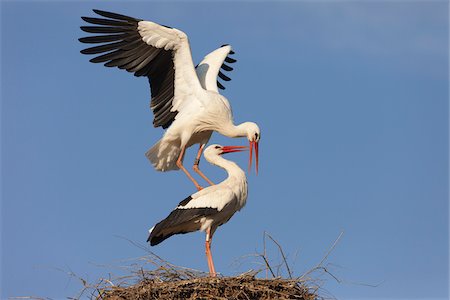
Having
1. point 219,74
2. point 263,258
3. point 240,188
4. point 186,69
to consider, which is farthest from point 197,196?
point 219,74

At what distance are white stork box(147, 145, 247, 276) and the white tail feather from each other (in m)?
1.41

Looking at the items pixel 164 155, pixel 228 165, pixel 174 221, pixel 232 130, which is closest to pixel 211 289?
pixel 174 221

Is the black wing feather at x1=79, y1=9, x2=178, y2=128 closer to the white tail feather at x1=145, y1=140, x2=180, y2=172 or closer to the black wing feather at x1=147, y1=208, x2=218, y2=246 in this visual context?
the white tail feather at x1=145, y1=140, x2=180, y2=172

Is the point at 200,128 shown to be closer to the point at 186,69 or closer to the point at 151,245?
the point at 186,69

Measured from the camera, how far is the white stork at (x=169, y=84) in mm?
12500

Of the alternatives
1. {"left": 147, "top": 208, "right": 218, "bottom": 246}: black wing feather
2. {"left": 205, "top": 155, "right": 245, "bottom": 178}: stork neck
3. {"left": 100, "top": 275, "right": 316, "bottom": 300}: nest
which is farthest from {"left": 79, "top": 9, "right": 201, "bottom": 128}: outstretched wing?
{"left": 100, "top": 275, "right": 316, "bottom": 300}: nest

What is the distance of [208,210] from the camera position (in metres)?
11.1

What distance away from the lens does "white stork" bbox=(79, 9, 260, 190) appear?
12.5 meters

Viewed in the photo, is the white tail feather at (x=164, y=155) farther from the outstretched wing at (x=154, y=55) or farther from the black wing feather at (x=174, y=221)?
the black wing feather at (x=174, y=221)

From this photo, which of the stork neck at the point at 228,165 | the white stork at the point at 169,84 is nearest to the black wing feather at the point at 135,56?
the white stork at the point at 169,84

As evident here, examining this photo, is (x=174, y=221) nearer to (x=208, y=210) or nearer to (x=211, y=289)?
(x=208, y=210)

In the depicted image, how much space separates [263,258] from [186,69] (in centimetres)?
320

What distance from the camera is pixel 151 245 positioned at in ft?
36.2

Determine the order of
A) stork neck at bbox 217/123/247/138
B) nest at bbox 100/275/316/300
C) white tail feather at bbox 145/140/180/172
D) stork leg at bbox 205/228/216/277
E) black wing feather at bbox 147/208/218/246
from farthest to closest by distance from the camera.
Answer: white tail feather at bbox 145/140/180/172, stork neck at bbox 217/123/247/138, stork leg at bbox 205/228/216/277, black wing feather at bbox 147/208/218/246, nest at bbox 100/275/316/300
